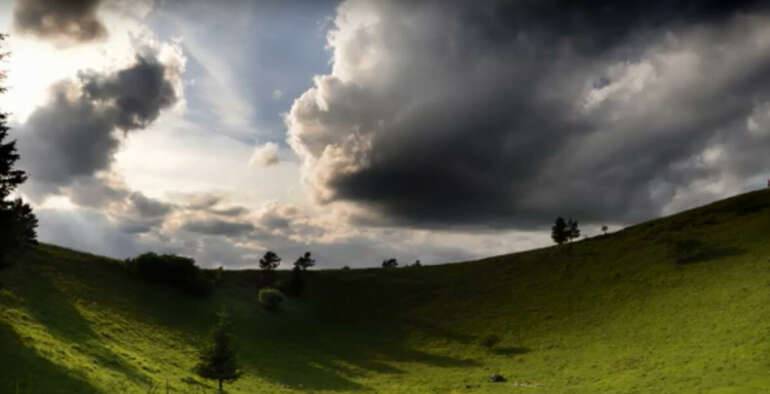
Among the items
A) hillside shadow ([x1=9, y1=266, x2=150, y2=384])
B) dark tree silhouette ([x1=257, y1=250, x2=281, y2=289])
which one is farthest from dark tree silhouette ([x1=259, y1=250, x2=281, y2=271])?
hillside shadow ([x1=9, y1=266, x2=150, y2=384])

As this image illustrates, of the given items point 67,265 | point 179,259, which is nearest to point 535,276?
point 179,259

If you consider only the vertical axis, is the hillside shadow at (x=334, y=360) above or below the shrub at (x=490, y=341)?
below

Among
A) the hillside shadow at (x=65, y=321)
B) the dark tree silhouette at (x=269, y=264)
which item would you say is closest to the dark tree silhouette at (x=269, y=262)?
the dark tree silhouette at (x=269, y=264)

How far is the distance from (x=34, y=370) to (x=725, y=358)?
6383 centimetres

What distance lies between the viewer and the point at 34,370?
33500 millimetres

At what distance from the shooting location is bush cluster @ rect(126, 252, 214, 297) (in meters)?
86.5

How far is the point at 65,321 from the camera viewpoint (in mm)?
52969

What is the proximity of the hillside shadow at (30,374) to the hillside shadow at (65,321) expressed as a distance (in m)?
6.47

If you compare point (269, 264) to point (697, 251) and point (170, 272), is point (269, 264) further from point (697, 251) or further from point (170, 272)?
point (697, 251)

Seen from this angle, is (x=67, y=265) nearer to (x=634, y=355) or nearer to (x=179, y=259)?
(x=179, y=259)

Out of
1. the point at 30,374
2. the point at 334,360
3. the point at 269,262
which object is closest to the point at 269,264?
the point at 269,262

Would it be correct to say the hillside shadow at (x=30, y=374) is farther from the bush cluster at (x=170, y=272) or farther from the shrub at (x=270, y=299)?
the shrub at (x=270, y=299)

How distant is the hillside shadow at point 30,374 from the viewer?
3108 centimetres

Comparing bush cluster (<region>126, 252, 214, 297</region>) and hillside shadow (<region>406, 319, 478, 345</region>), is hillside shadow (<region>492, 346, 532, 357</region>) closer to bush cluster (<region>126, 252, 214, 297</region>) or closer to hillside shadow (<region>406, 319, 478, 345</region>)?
hillside shadow (<region>406, 319, 478, 345</region>)
